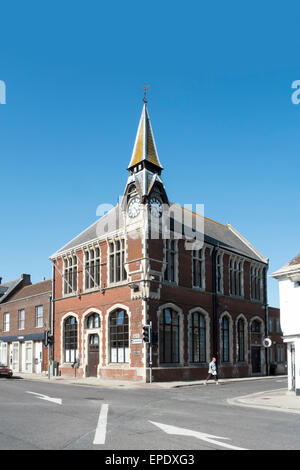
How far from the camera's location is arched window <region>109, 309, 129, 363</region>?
103 feet

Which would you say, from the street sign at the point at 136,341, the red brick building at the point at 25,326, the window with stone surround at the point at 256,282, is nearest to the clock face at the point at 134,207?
the street sign at the point at 136,341

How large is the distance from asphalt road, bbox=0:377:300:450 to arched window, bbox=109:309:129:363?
48.6 feet

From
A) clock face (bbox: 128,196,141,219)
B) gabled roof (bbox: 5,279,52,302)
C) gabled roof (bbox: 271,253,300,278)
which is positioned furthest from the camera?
gabled roof (bbox: 5,279,52,302)

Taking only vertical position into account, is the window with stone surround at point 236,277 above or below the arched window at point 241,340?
above

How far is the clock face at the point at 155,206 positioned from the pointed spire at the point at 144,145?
2945 millimetres

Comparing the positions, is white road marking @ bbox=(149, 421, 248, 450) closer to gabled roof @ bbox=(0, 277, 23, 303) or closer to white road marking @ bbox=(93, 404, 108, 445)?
white road marking @ bbox=(93, 404, 108, 445)

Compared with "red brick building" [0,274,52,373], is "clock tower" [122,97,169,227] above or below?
above

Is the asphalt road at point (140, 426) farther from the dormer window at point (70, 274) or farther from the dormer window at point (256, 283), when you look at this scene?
the dormer window at point (256, 283)

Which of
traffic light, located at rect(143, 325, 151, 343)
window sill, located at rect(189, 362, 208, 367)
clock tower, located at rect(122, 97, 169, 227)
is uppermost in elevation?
clock tower, located at rect(122, 97, 169, 227)

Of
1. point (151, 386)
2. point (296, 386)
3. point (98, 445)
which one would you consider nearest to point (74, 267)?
point (151, 386)

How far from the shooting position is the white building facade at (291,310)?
2130 centimetres

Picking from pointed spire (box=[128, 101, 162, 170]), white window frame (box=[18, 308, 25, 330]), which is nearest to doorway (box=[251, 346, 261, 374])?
pointed spire (box=[128, 101, 162, 170])

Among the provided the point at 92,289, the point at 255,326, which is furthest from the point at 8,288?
the point at 255,326
